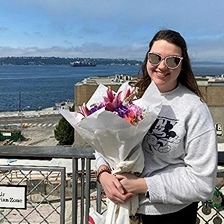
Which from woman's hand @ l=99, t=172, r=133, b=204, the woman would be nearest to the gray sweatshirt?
the woman

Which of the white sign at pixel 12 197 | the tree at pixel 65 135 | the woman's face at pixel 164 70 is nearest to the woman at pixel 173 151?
the woman's face at pixel 164 70

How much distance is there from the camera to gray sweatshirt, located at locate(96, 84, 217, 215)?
232cm

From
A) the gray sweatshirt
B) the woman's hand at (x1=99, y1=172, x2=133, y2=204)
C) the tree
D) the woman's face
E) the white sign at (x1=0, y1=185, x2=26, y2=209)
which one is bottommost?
the tree

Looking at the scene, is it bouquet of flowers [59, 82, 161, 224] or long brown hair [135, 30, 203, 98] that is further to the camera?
long brown hair [135, 30, 203, 98]

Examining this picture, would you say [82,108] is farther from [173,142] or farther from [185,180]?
[185,180]

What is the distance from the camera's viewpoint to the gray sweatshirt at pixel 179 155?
2320 millimetres

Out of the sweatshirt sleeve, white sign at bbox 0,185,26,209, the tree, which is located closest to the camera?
the sweatshirt sleeve

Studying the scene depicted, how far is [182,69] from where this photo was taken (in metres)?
2.47

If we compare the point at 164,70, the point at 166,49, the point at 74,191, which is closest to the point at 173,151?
the point at 164,70

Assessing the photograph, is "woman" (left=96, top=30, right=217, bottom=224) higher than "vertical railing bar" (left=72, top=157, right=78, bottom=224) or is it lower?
higher

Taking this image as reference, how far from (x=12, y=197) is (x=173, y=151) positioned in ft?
4.77

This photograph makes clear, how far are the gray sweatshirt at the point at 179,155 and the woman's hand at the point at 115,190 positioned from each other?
0.34ft

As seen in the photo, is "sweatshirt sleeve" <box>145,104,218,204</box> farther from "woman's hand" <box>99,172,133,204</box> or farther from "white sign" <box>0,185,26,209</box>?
"white sign" <box>0,185,26,209</box>

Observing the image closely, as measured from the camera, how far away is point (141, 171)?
94.9 inches
